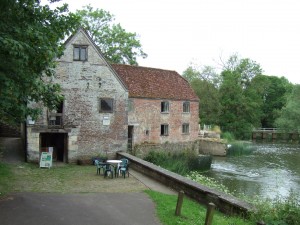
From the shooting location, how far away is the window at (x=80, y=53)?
22062mm

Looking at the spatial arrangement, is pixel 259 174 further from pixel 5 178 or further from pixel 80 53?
pixel 5 178

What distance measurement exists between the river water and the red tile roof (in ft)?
28.4

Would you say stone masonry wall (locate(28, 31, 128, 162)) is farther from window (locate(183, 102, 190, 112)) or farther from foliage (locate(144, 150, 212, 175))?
window (locate(183, 102, 190, 112))

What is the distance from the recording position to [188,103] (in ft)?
113

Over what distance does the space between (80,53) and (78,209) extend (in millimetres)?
13993

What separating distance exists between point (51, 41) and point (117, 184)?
7.33 metres

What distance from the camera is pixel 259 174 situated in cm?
3017

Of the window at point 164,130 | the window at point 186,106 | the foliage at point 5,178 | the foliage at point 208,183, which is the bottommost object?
the foliage at point 208,183

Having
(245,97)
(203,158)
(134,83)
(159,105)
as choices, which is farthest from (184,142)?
(245,97)

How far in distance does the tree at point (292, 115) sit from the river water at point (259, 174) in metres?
16.2

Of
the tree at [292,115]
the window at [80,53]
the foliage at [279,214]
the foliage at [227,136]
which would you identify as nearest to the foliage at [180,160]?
the window at [80,53]

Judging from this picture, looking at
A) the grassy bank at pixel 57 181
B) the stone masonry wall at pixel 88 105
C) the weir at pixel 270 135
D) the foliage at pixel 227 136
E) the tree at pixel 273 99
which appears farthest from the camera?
the tree at pixel 273 99

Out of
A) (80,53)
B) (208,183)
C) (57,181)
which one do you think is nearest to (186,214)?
(57,181)

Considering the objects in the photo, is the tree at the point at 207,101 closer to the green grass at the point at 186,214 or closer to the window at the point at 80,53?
the window at the point at 80,53
